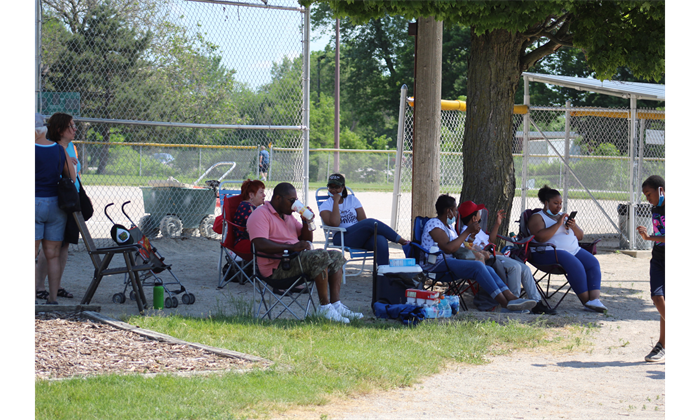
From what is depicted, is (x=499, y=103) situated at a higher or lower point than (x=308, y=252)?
higher

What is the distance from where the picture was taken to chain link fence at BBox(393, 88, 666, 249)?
11.7 metres

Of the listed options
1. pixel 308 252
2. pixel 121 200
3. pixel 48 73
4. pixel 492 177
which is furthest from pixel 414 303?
pixel 121 200

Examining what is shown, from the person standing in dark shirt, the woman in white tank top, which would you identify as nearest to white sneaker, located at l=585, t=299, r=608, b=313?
the woman in white tank top

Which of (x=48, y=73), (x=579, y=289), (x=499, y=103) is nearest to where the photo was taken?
(x=579, y=289)

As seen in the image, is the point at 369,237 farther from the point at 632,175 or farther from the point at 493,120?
the point at 632,175

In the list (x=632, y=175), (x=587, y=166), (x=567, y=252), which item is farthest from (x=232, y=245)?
(x=587, y=166)

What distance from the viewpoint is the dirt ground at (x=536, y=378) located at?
12.8 feet

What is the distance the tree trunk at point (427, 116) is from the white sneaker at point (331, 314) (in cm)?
316

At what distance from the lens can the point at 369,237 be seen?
791 cm

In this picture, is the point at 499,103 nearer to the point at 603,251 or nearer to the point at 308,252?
the point at 308,252
